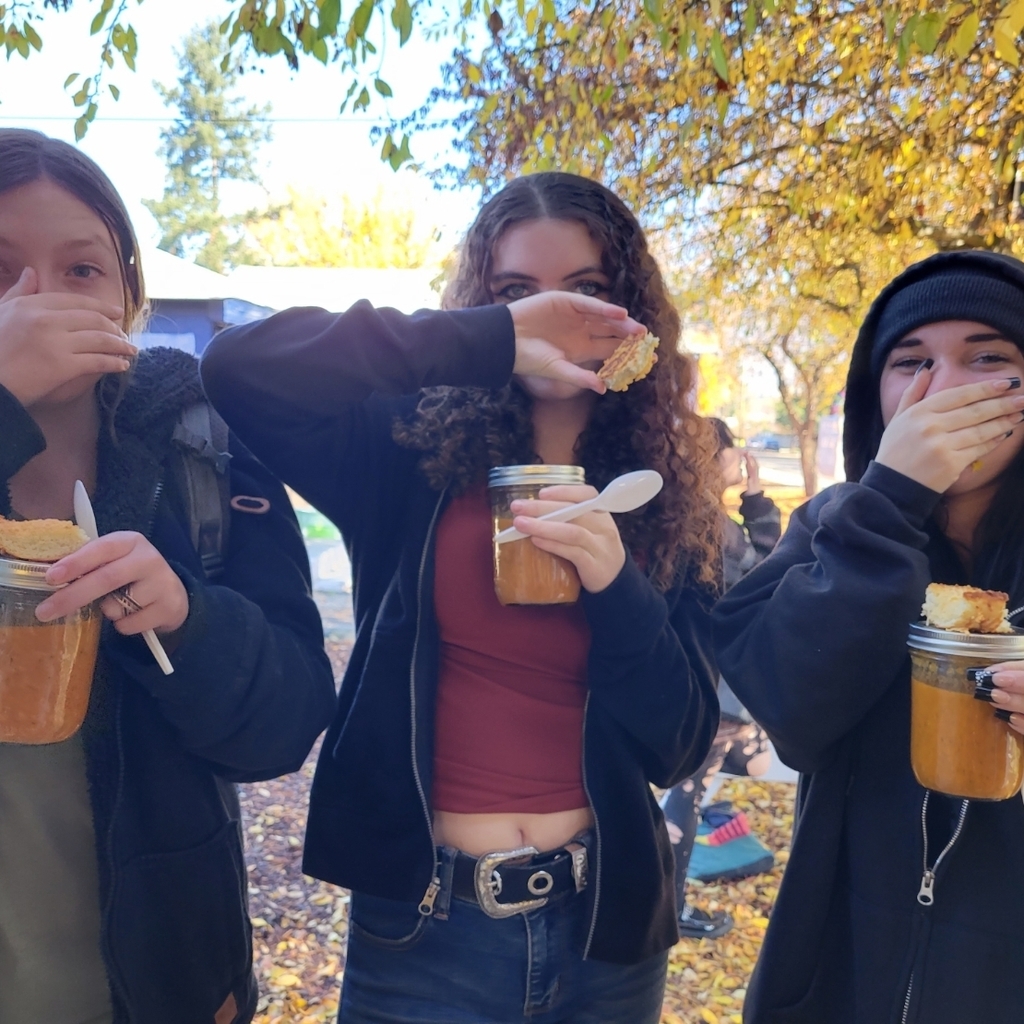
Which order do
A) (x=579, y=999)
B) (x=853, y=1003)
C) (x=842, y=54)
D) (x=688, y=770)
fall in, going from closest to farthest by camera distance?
(x=853, y=1003), (x=579, y=999), (x=688, y=770), (x=842, y=54)

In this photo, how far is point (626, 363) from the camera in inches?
64.1

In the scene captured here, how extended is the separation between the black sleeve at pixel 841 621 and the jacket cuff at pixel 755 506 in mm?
2580

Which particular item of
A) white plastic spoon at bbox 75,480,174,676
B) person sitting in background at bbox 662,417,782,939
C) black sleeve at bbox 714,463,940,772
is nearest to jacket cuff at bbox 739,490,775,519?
person sitting in background at bbox 662,417,782,939

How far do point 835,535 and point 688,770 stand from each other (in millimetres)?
585

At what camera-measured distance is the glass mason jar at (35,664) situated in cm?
116

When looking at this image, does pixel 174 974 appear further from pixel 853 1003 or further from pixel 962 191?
pixel 962 191

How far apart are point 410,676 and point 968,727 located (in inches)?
37.3

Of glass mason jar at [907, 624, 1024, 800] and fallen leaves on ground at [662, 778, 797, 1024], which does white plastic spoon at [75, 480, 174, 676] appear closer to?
glass mason jar at [907, 624, 1024, 800]

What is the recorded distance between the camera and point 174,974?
132 centimetres

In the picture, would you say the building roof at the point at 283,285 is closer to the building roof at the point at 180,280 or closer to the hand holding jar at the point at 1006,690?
the building roof at the point at 180,280

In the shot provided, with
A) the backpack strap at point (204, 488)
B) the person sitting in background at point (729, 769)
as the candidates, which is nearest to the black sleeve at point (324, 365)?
the backpack strap at point (204, 488)

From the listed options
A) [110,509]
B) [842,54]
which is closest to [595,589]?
[110,509]

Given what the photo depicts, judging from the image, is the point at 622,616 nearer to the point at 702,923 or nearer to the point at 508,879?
the point at 508,879

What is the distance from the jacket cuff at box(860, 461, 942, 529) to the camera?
4.64 ft
